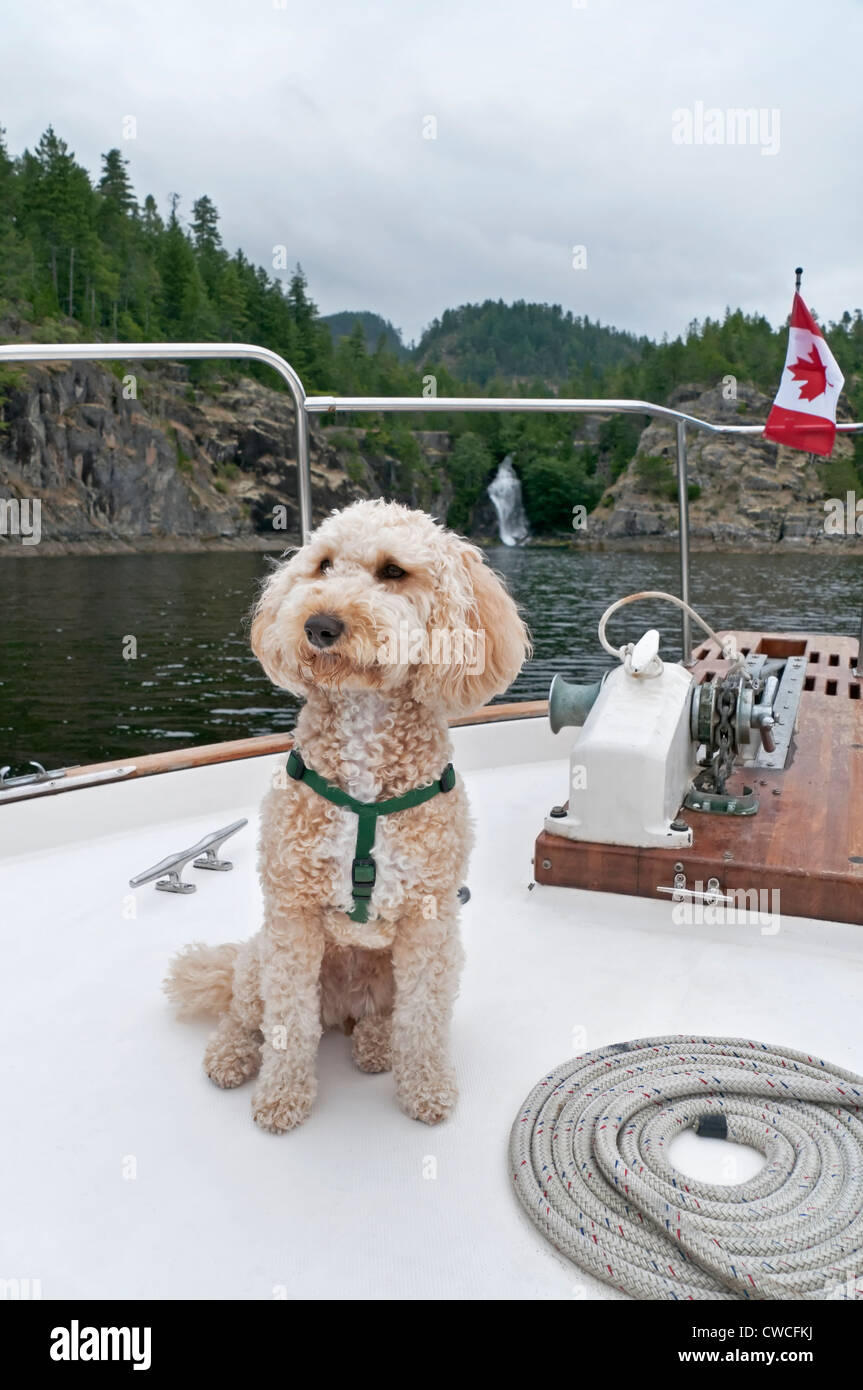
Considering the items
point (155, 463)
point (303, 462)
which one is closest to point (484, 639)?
point (303, 462)

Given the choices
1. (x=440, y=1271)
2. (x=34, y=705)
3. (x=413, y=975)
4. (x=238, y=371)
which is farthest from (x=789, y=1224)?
(x=238, y=371)

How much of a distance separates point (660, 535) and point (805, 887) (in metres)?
60.8

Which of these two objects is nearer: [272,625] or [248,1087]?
[272,625]

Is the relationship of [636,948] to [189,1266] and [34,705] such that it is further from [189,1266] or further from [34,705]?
[34,705]

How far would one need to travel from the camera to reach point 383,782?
174cm

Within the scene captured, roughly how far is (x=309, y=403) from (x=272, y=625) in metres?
1.67

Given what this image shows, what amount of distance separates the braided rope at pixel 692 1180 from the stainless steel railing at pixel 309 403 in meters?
1.67

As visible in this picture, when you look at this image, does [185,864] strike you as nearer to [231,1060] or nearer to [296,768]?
[231,1060]

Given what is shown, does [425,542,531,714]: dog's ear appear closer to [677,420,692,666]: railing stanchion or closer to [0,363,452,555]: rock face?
[677,420,692,666]: railing stanchion

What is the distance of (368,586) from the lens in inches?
64.2

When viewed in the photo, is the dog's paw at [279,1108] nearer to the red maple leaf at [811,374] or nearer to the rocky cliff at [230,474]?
the red maple leaf at [811,374]

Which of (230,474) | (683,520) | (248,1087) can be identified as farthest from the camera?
(230,474)

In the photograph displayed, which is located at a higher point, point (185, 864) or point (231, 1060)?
point (185, 864)

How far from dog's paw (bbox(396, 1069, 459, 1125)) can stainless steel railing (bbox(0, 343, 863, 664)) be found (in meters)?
1.54
